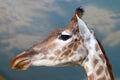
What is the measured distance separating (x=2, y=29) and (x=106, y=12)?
1.24 meters

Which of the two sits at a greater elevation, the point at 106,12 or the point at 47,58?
the point at 106,12

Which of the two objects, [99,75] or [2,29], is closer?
[99,75]

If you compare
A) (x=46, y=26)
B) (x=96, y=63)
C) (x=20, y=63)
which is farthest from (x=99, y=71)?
(x=46, y=26)

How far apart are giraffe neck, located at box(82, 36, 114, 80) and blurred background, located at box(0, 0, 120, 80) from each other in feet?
7.14

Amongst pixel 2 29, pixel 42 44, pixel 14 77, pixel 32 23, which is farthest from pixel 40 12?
pixel 42 44

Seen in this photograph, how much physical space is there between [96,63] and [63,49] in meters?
0.18

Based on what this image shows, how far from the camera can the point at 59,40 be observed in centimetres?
183

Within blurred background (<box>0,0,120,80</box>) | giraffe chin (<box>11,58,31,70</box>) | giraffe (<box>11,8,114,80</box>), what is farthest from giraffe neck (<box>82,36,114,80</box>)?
blurred background (<box>0,0,120,80</box>)

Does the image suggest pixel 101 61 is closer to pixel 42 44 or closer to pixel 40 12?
pixel 42 44

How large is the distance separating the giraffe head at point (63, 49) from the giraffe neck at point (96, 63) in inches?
1.1

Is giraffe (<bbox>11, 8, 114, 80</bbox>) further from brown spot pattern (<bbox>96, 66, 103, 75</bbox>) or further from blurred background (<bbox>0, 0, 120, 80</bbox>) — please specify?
blurred background (<bbox>0, 0, 120, 80</bbox>)

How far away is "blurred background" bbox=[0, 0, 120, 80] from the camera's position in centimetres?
399

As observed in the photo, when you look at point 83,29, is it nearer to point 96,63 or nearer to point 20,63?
point 96,63

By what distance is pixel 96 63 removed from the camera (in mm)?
1787
